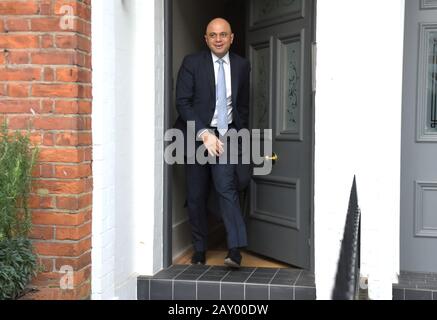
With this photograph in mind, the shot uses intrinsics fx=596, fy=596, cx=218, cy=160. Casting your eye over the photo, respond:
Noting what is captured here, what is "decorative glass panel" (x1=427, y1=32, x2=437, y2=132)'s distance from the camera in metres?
4.07

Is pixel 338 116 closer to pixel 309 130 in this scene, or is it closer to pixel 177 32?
pixel 309 130

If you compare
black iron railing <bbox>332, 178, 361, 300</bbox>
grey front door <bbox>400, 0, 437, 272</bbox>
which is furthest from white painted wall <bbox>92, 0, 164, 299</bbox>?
grey front door <bbox>400, 0, 437, 272</bbox>

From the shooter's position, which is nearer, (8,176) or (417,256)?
(8,176)

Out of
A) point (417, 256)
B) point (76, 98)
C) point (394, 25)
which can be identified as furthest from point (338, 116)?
point (76, 98)

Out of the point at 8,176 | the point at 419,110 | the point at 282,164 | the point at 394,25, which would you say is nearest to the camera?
the point at 8,176

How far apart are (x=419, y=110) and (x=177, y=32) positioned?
77.7 inches

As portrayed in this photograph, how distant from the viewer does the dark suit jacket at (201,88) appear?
4.33m

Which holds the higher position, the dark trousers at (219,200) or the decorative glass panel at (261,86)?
the decorative glass panel at (261,86)

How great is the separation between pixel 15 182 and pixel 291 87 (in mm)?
2210

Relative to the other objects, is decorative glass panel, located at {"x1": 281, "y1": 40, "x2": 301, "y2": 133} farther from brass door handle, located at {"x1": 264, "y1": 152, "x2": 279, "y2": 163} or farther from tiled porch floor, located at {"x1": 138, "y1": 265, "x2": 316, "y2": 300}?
tiled porch floor, located at {"x1": 138, "y1": 265, "x2": 316, "y2": 300}

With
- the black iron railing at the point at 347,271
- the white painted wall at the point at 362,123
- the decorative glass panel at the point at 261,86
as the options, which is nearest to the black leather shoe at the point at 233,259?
the white painted wall at the point at 362,123

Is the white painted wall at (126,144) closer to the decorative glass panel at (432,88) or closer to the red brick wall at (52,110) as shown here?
the red brick wall at (52,110)

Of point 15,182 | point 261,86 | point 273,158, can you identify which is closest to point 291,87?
point 261,86
